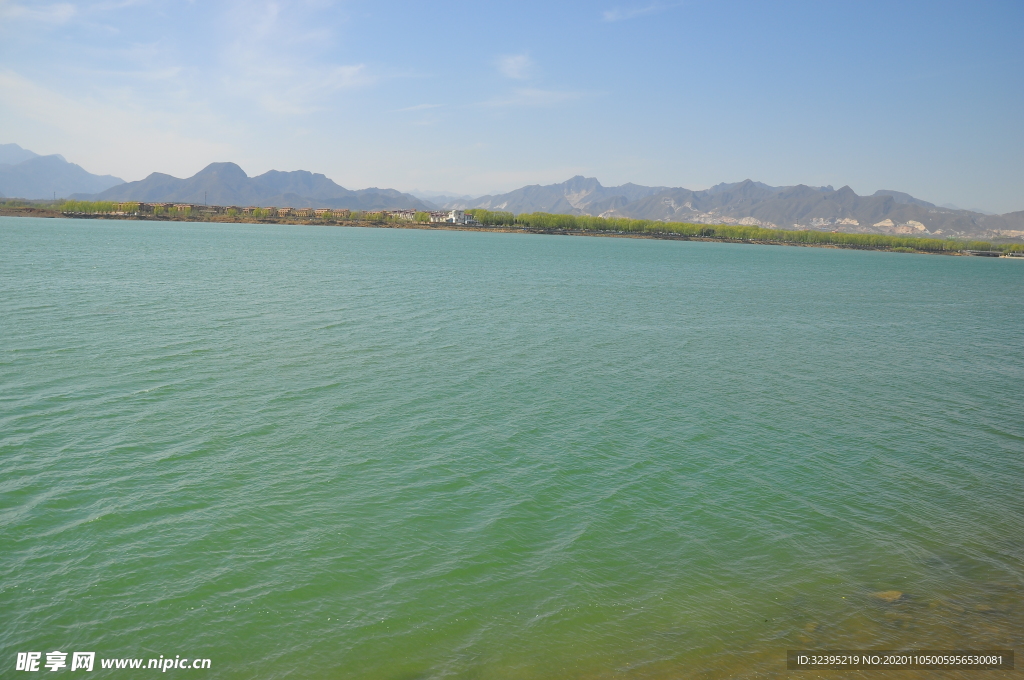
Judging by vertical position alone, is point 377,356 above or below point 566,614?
above

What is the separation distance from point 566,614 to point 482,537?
312cm

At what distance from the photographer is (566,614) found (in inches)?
450

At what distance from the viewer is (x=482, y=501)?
50.8 feet

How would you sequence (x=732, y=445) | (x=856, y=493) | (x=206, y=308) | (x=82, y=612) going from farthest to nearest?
1. (x=206, y=308)
2. (x=732, y=445)
3. (x=856, y=493)
4. (x=82, y=612)

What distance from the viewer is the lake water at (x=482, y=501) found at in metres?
10.7

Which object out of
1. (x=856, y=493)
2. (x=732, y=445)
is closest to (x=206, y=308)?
(x=732, y=445)

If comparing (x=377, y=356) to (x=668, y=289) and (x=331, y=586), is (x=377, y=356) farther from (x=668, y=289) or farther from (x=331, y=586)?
(x=668, y=289)

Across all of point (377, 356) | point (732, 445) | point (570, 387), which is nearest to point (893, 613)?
point (732, 445)

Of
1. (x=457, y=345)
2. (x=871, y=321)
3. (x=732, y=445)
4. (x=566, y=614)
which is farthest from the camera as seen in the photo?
(x=871, y=321)

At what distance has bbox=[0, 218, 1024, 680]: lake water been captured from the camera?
10.7 metres

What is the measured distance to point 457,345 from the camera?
32.3 meters

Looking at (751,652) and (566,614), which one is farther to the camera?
(566,614)

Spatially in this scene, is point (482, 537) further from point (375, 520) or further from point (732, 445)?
point (732, 445)

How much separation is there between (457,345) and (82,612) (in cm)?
2273
